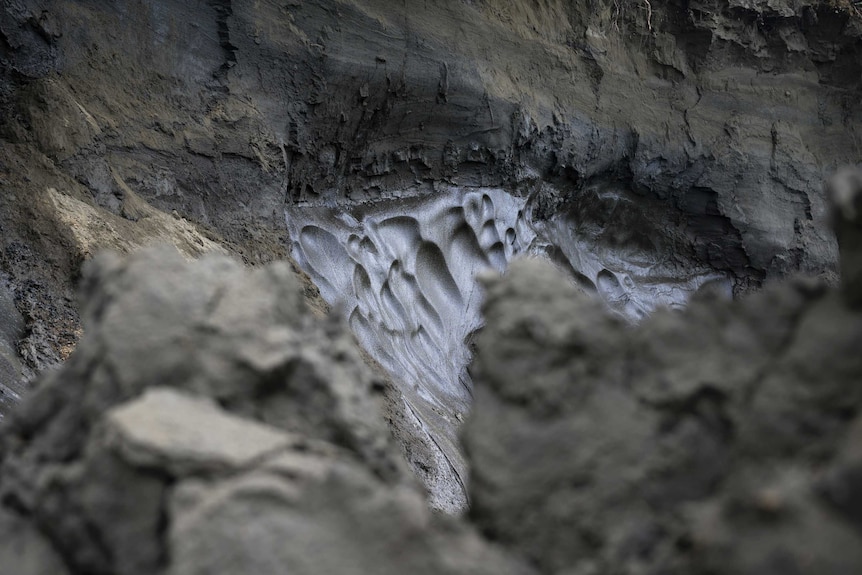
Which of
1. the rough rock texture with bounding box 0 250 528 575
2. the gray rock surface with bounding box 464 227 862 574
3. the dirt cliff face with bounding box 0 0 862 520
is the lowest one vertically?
the dirt cliff face with bounding box 0 0 862 520

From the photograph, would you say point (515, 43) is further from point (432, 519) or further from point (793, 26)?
point (432, 519)

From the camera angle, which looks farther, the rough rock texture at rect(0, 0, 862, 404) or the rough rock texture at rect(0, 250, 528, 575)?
the rough rock texture at rect(0, 0, 862, 404)

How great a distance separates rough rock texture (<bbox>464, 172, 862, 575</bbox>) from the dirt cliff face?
205cm

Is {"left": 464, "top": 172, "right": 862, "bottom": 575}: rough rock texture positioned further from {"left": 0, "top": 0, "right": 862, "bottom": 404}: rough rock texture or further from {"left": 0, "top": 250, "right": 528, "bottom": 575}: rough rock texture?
{"left": 0, "top": 0, "right": 862, "bottom": 404}: rough rock texture

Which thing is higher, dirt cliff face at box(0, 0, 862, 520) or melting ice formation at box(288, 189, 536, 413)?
dirt cliff face at box(0, 0, 862, 520)

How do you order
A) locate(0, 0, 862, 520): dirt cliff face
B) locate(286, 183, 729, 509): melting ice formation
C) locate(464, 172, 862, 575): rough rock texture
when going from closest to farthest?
locate(464, 172, 862, 575): rough rock texture → locate(0, 0, 862, 520): dirt cliff face → locate(286, 183, 729, 509): melting ice formation

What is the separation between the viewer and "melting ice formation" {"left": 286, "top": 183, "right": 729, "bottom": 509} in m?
5.01

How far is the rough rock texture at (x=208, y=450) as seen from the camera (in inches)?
44.4

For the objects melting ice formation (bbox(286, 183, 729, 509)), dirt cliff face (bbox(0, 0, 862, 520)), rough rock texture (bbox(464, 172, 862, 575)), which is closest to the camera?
rough rock texture (bbox(464, 172, 862, 575))

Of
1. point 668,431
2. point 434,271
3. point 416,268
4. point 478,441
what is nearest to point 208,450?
point 478,441

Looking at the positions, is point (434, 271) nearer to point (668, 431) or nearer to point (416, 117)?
point (416, 117)

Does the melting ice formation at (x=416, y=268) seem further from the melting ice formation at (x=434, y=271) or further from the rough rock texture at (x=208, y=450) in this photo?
the rough rock texture at (x=208, y=450)

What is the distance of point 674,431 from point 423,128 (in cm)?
451

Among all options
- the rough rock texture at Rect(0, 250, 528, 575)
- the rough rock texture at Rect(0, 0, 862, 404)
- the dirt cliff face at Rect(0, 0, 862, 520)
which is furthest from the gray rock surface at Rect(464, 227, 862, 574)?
the rough rock texture at Rect(0, 0, 862, 404)
